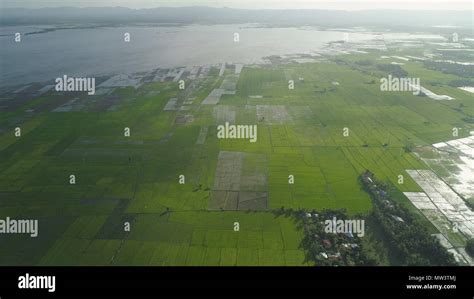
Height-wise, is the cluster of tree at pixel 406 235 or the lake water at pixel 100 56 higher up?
the lake water at pixel 100 56

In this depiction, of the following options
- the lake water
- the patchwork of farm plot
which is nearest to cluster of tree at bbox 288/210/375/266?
the patchwork of farm plot

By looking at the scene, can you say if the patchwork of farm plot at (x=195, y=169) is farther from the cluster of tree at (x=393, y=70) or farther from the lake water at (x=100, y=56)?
the lake water at (x=100, y=56)

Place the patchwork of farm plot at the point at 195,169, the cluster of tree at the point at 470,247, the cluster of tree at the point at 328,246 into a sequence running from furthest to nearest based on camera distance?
the patchwork of farm plot at the point at 195,169, the cluster of tree at the point at 470,247, the cluster of tree at the point at 328,246

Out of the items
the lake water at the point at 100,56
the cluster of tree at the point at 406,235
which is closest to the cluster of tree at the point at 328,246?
the cluster of tree at the point at 406,235

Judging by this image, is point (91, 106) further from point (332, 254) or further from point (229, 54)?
point (229, 54)

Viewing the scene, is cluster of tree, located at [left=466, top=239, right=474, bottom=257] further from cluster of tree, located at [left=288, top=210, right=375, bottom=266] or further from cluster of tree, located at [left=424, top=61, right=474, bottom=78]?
cluster of tree, located at [left=424, top=61, right=474, bottom=78]
